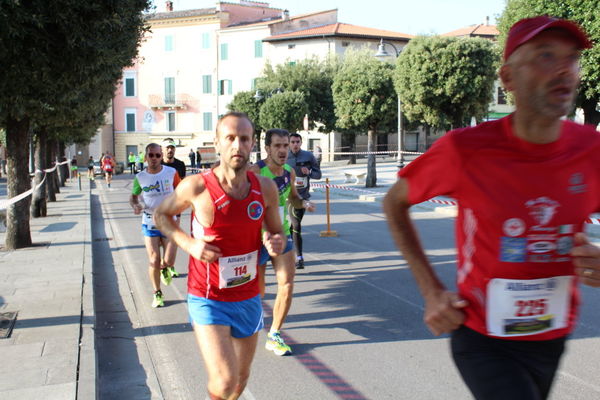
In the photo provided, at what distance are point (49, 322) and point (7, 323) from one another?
1.38ft

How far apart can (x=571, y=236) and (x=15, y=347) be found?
5151 mm

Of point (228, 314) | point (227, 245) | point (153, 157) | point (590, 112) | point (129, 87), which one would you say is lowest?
point (228, 314)

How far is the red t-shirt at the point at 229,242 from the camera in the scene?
3654mm

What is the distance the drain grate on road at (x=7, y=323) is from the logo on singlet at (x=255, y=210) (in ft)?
12.1

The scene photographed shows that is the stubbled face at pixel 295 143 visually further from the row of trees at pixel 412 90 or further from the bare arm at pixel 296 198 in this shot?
the row of trees at pixel 412 90

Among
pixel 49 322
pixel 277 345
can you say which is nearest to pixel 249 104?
pixel 49 322

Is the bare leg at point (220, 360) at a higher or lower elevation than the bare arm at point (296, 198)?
lower

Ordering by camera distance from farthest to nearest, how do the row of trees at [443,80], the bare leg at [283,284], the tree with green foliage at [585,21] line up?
the row of trees at [443,80], the tree with green foliage at [585,21], the bare leg at [283,284]

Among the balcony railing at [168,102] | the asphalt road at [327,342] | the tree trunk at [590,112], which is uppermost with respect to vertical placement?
the balcony railing at [168,102]

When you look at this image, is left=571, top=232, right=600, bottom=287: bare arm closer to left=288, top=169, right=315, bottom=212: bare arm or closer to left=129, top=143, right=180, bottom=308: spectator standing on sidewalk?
left=288, top=169, right=315, bottom=212: bare arm

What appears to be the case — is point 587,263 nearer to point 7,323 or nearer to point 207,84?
point 7,323

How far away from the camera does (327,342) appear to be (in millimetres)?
6199

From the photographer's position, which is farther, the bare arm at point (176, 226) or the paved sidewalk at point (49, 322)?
the paved sidewalk at point (49, 322)

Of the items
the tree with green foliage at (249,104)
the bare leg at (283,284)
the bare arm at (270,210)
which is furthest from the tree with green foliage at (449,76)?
the tree with green foliage at (249,104)
